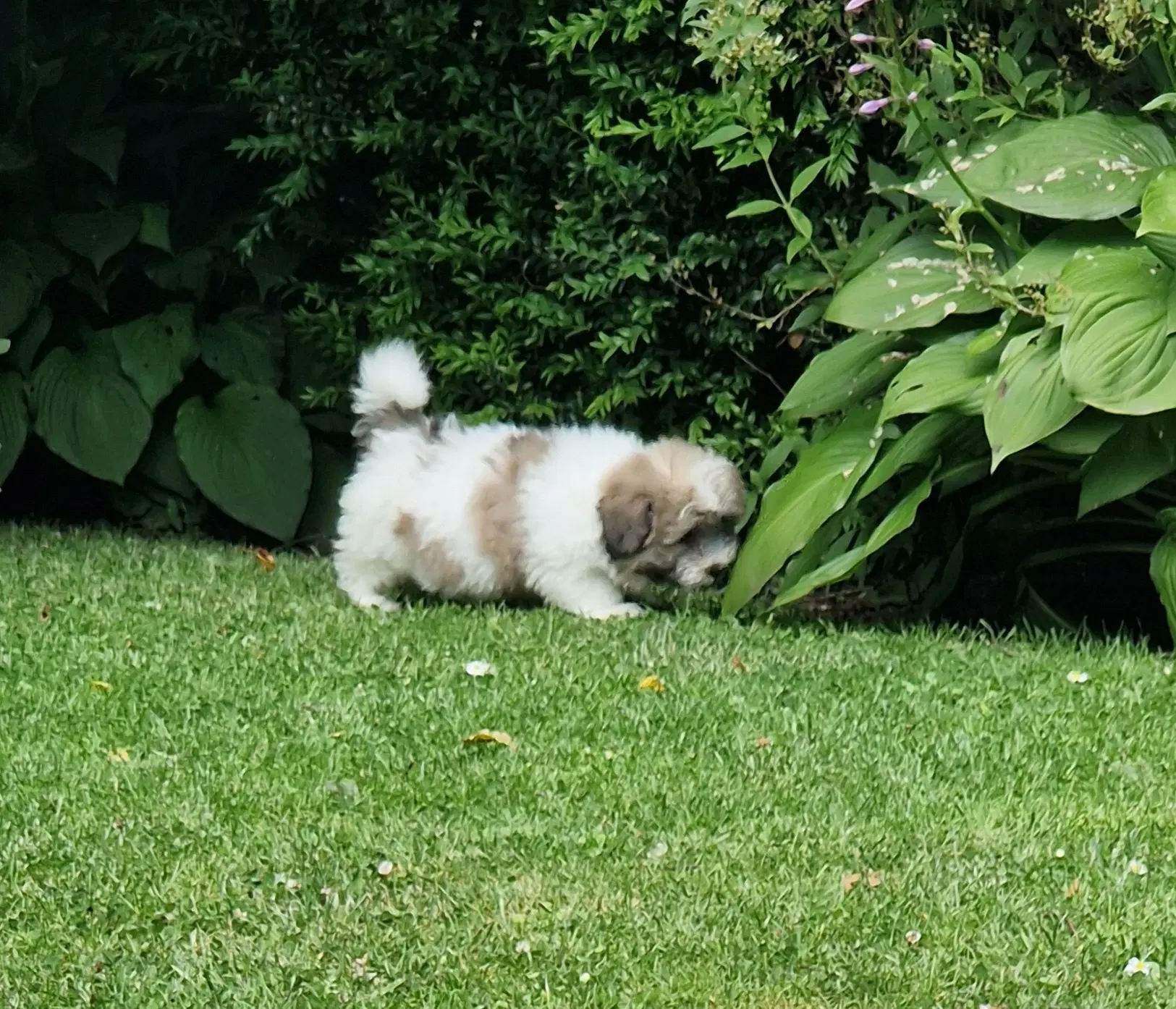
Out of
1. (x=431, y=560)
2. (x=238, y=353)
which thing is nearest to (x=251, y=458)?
(x=238, y=353)

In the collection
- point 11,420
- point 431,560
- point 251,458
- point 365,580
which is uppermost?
point 431,560

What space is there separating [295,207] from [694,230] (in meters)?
2.21

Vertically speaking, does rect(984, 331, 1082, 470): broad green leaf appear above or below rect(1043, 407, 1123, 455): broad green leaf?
above

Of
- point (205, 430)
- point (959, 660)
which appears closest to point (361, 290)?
point (205, 430)

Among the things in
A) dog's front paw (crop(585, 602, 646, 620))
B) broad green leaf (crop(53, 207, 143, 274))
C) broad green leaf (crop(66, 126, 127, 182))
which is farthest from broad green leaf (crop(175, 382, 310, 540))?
dog's front paw (crop(585, 602, 646, 620))

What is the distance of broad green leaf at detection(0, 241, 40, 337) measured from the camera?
A: 23.3ft

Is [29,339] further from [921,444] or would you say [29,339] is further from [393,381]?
[921,444]

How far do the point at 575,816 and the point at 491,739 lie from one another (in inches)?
20.7

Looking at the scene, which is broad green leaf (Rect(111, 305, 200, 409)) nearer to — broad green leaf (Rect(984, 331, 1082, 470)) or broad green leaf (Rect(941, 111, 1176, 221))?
broad green leaf (Rect(941, 111, 1176, 221))

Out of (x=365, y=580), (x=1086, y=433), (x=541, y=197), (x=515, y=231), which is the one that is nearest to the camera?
(x=1086, y=433)

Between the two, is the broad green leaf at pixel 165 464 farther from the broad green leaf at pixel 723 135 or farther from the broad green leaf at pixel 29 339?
the broad green leaf at pixel 723 135

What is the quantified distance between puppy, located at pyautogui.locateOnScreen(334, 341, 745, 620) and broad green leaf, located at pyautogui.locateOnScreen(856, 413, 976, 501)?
51cm

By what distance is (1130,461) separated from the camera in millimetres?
4910

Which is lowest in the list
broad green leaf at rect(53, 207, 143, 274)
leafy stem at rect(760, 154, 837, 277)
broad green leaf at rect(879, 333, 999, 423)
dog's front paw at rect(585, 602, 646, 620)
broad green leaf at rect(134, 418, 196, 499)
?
broad green leaf at rect(134, 418, 196, 499)
